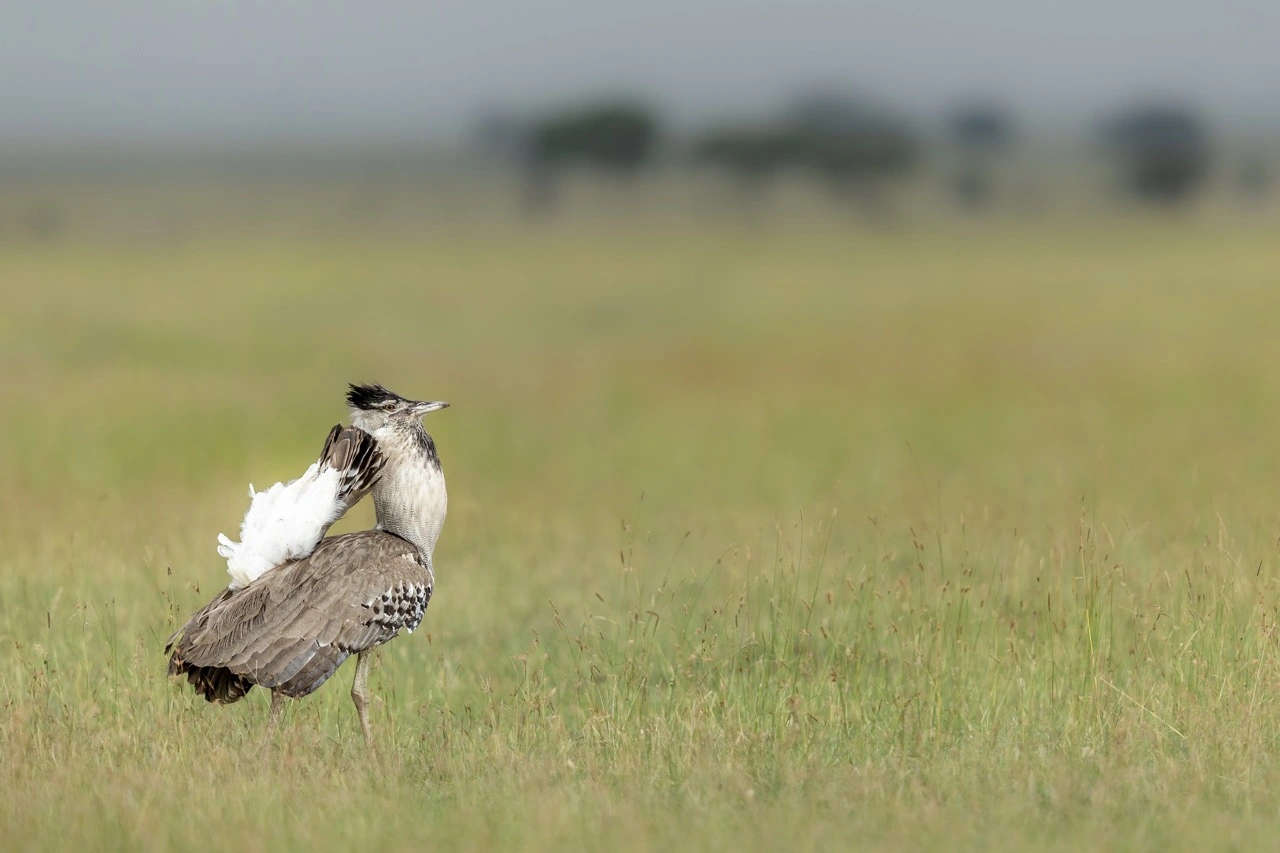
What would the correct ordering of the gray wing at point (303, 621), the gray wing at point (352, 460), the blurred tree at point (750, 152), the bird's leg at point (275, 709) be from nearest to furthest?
the gray wing at point (303, 621)
the bird's leg at point (275, 709)
the gray wing at point (352, 460)
the blurred tree at point (750, 152)

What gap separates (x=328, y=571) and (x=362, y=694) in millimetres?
674

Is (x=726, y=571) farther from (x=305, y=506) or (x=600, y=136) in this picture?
(x=600, y=136)

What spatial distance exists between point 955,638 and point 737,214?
33848 millimetres

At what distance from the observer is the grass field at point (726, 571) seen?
6281 mm

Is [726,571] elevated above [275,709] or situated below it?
below

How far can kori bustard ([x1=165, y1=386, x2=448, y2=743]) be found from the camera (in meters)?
7.25

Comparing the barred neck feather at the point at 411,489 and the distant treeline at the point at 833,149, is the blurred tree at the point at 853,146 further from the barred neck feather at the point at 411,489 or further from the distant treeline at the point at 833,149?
the barred neck feather at the point at 411,489

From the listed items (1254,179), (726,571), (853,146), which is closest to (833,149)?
(853,146)

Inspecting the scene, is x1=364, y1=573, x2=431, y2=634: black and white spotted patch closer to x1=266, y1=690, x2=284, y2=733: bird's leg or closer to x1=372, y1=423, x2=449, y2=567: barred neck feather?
x1=372, y1=423, x2=449, y2=567: barred neck feather

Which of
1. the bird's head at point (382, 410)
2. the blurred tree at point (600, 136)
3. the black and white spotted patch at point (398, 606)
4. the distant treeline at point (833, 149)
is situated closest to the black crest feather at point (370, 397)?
the bird's head at point (382, 410)

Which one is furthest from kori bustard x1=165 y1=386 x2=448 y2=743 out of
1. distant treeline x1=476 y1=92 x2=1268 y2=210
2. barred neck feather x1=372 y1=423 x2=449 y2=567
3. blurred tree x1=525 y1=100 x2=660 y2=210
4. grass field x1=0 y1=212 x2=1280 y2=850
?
blurred tree x1=525 y1=100 x2=660 y2=210

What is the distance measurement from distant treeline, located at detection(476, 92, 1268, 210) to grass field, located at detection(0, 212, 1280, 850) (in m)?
3.89

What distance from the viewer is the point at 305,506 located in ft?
24.7

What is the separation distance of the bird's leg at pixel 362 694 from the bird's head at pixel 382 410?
1.18 meters
